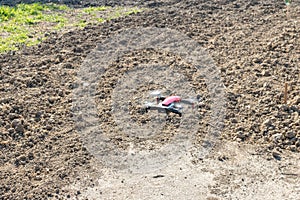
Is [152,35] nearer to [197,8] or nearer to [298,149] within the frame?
[197,8]

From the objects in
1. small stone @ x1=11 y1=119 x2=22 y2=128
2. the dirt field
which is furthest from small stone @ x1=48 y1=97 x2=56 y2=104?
small stone @ x1=11 y1=119 x2=22 y2=128

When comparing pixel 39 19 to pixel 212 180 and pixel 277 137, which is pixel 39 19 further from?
pixel 212 180

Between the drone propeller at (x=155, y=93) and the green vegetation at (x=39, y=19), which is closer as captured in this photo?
the drone propeller at (x=155, y=93)

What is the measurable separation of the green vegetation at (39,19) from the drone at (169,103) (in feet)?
12.7

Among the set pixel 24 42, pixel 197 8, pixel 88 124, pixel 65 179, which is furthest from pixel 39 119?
pixel 197 8

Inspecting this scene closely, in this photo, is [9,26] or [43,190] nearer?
[43,190]

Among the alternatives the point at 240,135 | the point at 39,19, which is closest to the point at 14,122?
the point at 240,135

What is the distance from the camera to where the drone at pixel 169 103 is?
409 inches

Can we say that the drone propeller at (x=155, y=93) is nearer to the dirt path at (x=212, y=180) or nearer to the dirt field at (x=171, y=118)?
the dirt field at (x=171, y=118)

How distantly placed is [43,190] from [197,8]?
24.1 feet

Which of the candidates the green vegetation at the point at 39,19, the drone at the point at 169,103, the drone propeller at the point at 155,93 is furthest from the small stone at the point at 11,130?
the green vegetation at the point at 39,19

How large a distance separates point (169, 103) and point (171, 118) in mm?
340

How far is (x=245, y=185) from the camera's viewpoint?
8.73 meters

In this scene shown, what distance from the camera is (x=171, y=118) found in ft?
33.6
